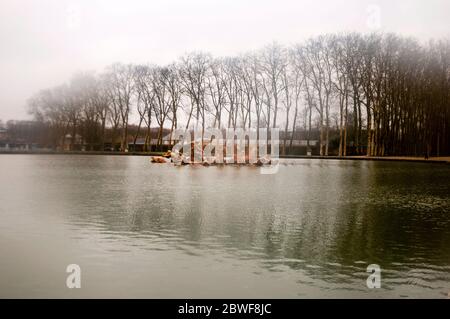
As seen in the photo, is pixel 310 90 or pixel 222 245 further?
pixel 310 90

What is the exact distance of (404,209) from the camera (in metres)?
15.4

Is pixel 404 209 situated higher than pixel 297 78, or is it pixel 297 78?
pixel 297 78

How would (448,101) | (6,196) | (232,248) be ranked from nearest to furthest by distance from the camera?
(232,248)
(6,196)
(448,101)

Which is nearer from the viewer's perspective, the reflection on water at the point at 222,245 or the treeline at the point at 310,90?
the reflection on water at the point at 222,245

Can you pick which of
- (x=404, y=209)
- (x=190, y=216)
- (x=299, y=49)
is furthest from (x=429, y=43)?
(x=190, y=216)

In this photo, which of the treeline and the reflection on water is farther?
the treeline

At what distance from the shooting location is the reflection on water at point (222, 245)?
706cm

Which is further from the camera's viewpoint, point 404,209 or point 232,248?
point 404,209

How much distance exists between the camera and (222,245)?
9.66 m

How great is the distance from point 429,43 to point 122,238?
6226 centimetres

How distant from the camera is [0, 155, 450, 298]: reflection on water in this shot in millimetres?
7059
